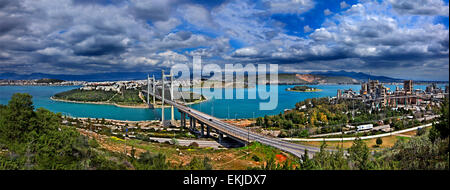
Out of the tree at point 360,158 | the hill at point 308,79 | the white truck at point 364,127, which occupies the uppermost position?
the hill at point 308,79

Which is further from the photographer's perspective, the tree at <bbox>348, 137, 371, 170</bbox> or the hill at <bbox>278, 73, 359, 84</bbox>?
the hill at <bbox>278, 73, 359, 84</bbox>

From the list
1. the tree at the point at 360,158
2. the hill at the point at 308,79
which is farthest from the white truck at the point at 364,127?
the hill at the point at 308,79

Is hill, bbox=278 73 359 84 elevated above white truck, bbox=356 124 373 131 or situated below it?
above

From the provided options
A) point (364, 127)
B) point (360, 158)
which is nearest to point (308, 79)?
point (364, 127)

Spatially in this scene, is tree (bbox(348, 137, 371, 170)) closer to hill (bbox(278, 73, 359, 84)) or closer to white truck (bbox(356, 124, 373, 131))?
white truck (bbox(356, 124, 373, 131))

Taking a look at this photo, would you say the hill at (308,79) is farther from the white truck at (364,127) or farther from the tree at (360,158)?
the tree at (360,158)

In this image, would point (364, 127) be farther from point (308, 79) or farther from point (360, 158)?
point (308, 79)

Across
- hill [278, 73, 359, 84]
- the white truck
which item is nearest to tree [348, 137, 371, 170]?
the white truck

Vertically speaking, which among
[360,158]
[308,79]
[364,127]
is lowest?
[364,127]

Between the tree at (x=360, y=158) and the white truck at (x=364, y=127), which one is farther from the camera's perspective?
the white truck at (x=364, y=127)

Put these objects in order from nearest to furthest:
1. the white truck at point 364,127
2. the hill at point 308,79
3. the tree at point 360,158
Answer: the tree at point 360,158, the white truck at point 364,127, the hill at point 308,79
